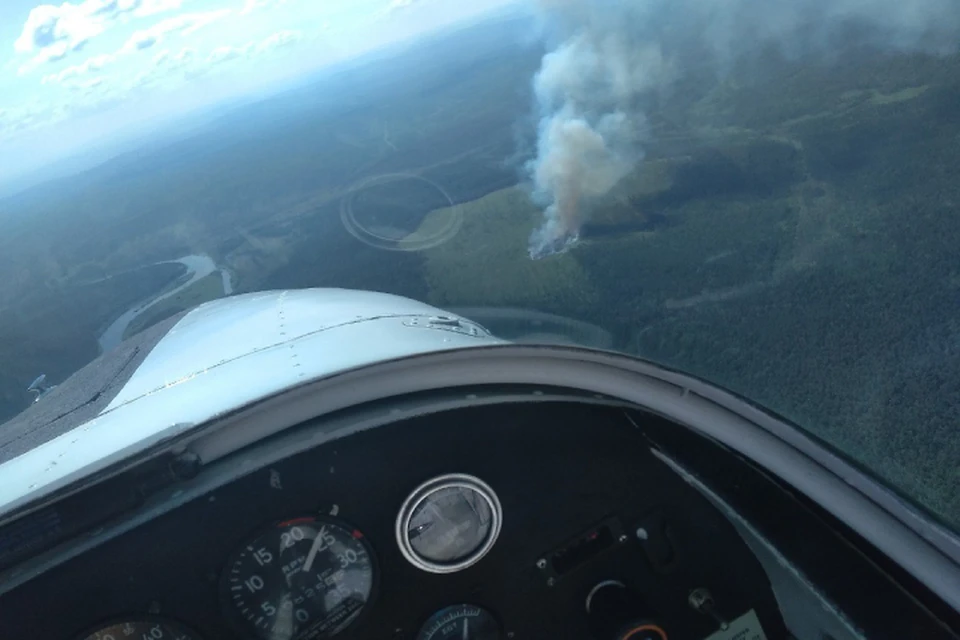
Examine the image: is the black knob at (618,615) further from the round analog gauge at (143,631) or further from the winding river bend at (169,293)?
the winding river bend at (169,293)

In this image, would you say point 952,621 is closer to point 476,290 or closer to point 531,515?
point 531,515

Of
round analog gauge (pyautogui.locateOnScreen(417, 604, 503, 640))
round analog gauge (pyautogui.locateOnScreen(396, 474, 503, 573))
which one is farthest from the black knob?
round analog gauge (pyautogui.locateOnScreen(396, 474, 503, 573))

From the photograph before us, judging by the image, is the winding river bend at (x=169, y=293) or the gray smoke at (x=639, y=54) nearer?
the winding river bend at (x=169, y=293)

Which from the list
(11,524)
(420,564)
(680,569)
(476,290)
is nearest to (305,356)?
(420,564)

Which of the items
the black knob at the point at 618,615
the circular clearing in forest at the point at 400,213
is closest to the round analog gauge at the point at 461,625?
the black knob at the point at 618,615

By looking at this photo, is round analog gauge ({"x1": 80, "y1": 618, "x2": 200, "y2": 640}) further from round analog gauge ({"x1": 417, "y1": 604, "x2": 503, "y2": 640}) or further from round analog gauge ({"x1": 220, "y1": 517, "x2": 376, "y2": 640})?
round analog gauge ({"x1": 417, "y1": 604, "x2": 503, "y2": 640})

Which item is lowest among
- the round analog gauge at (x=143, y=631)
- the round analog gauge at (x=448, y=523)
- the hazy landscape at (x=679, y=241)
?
the round analog gauge at (x=448, y=523)
